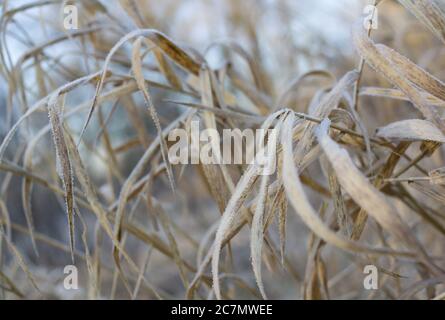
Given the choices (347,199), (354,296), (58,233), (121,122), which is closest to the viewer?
(347,199)

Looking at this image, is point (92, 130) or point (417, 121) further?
point (92, 130)

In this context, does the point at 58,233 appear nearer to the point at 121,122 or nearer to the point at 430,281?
the point at 121,122

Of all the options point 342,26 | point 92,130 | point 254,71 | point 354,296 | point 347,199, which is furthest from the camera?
point 92,130

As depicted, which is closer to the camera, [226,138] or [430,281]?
[430,281]

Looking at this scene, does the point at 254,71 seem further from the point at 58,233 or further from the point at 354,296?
the point at 58,233

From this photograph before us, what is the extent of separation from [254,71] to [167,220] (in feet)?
1.01

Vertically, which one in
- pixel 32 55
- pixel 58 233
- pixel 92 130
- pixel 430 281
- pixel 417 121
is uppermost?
pixel 92 130

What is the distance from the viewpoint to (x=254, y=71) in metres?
1.03

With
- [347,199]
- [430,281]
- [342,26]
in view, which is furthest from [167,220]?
[342,26]

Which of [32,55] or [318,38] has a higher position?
[318,38]

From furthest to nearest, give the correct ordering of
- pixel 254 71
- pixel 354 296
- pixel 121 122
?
pixel 121 122 < pixel 354 296 < pixel 254 71

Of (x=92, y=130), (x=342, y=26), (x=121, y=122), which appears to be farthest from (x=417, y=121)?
(x=121, y=122)

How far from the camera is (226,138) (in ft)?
2.89
